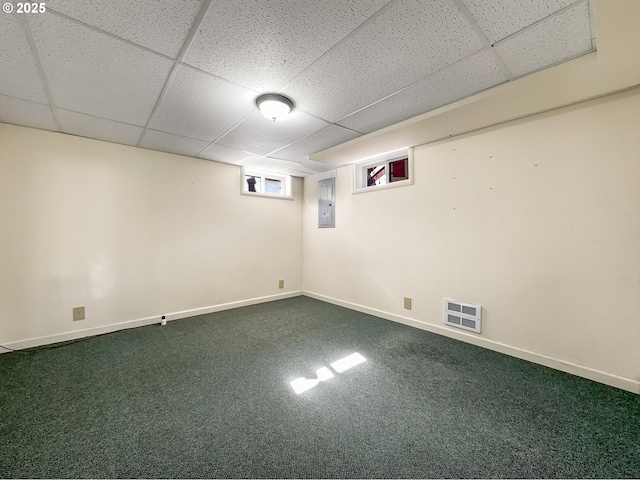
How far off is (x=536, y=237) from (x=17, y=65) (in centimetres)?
406

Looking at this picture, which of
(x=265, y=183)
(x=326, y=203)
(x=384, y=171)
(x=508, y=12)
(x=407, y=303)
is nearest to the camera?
(x=508, y=12)

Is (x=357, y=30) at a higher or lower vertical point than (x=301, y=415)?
higher

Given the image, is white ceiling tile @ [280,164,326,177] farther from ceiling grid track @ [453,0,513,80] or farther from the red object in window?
ceiling grid track @ [453,0,513,80]

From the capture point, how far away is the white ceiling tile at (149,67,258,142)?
179 cm

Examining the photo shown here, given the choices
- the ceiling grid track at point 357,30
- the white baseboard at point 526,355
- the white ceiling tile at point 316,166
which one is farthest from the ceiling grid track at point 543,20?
the white ceiling tile at point 316,166

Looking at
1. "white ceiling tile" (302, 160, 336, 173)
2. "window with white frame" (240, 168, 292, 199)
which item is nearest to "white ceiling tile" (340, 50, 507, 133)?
"white ceiling tile" (302, 160, 336, 173)

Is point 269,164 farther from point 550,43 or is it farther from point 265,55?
point 550,43

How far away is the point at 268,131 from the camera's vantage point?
8.67 feet

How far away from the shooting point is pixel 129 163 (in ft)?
9.84

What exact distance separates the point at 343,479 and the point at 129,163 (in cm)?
370

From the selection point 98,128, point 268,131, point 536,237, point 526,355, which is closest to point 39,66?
point 98,128

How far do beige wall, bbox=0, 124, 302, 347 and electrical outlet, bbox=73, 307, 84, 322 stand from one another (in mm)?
42

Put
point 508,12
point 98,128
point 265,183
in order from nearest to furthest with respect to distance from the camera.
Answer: point 508,12 < point 98,128 < point 265,183

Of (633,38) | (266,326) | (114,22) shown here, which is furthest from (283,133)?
(633,38)
